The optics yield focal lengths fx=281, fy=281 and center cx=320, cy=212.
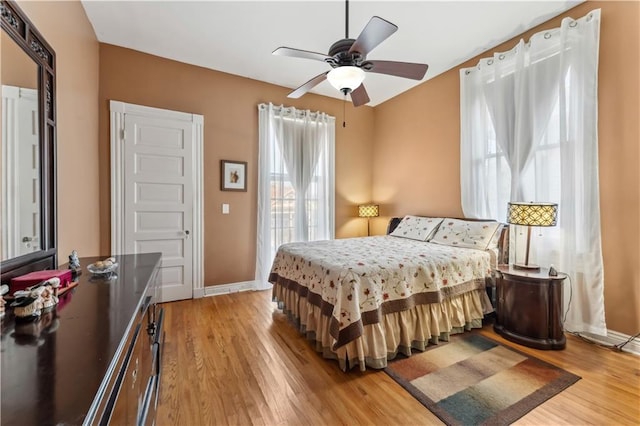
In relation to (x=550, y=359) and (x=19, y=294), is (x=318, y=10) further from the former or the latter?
(x=550, y=359)

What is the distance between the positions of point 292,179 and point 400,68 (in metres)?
2.32

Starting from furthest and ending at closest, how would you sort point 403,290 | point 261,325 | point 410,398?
point 261,325 → point 403,290 → point 410,398

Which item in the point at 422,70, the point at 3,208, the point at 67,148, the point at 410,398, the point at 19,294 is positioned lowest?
the point at 410,398

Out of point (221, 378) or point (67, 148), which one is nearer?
point (221, 378)

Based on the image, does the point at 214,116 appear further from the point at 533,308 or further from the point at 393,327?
the point at 533,308

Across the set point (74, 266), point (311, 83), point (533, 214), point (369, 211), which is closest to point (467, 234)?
point (533, 214)

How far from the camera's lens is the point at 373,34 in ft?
5.62

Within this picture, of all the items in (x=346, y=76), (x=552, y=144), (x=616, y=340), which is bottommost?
(x=616, y=340)

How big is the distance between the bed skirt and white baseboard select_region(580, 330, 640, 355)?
77 cm

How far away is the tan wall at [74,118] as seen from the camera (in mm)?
1879

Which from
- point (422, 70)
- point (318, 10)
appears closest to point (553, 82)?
point (422, 70)

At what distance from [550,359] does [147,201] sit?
415cm

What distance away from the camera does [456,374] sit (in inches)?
77.7

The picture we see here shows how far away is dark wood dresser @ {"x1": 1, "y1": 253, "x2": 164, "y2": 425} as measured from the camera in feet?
1.80
